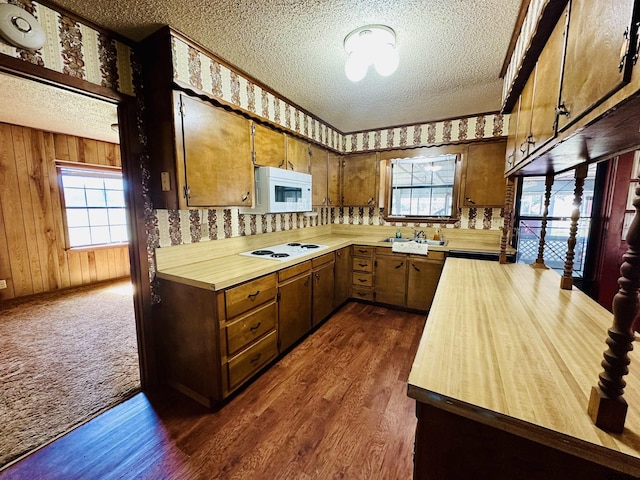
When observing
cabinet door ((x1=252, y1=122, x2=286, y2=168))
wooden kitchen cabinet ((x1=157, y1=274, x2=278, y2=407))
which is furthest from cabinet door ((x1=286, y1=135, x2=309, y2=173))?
wooden kitchen cabinet ((x1=157, y1=274, x2=278, y2=407))

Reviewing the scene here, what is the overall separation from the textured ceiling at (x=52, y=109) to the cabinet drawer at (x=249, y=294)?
2.16 m

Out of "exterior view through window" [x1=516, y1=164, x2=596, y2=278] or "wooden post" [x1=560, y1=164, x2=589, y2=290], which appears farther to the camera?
"exterior view through window" [x1=516, y1=164, x2=596, y2=278]

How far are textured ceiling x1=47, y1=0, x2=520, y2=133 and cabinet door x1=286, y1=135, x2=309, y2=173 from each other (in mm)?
455

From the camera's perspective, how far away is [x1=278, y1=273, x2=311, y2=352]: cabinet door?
2.30m

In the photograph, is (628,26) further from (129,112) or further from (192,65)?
(129,112)

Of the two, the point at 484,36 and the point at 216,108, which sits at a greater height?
the point at 484,36

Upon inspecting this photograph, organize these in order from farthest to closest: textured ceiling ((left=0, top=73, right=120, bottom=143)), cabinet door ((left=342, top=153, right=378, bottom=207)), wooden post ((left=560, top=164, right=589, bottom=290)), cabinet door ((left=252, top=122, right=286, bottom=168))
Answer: cabinet door ((left=342, top=153, right=378, bottom=207))
textured ceiling ((left=0, top=73, right=120, bottom=143))
cabinet door ((left=252, top=122, right=286, bottom=168))
wooden post ((left=560, top=164, right=589, bottom=290))

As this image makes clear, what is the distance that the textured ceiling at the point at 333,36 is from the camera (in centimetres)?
150

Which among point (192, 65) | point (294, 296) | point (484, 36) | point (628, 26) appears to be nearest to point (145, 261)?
point (294, 296)

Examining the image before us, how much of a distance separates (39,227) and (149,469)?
14.1 ft

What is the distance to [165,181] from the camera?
1.81 metres

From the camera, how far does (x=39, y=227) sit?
12.9 ft

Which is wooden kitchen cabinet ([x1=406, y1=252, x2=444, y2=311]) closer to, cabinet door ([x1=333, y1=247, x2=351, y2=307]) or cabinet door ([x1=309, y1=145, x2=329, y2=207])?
cabinet door ([x1=333, y1=247, x2=351, y2=307])

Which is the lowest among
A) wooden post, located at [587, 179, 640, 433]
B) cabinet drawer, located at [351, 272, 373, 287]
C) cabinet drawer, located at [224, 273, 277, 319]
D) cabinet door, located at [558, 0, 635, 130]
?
cabinet drawer, located at [351, 272, 373, 287]
